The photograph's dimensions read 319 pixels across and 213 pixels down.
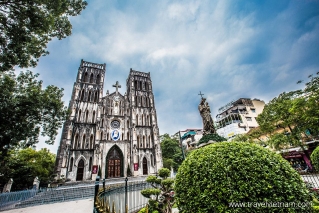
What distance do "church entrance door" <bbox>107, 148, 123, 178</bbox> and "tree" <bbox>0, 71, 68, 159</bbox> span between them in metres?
8.24

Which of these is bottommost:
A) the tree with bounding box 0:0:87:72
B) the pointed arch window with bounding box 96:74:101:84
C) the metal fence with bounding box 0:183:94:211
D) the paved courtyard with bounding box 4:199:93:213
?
the paved courtyard with bounding box 4:199:93:213

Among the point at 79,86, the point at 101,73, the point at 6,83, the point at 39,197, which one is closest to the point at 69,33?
the point at 6,83

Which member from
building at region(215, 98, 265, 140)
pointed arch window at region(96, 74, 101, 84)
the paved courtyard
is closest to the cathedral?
pointed arch window at region(96, 74, 101, 84)

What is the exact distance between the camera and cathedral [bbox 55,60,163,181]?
1848 cm

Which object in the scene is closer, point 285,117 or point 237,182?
point 237,182

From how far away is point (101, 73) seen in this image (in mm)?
25906

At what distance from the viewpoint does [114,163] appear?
19969mm

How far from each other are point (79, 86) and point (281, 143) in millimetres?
27044

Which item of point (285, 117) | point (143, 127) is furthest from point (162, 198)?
point (143, 127)

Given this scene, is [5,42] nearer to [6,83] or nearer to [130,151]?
[6,83]

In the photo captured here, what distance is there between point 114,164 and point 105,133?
4.62 meters

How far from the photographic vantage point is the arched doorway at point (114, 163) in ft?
63.3

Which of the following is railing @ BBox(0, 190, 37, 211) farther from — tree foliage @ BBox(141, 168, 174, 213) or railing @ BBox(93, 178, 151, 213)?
tree foliage @ BBox(141, 168, 174, 213)

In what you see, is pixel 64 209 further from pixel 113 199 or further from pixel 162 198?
pixel 162 198
